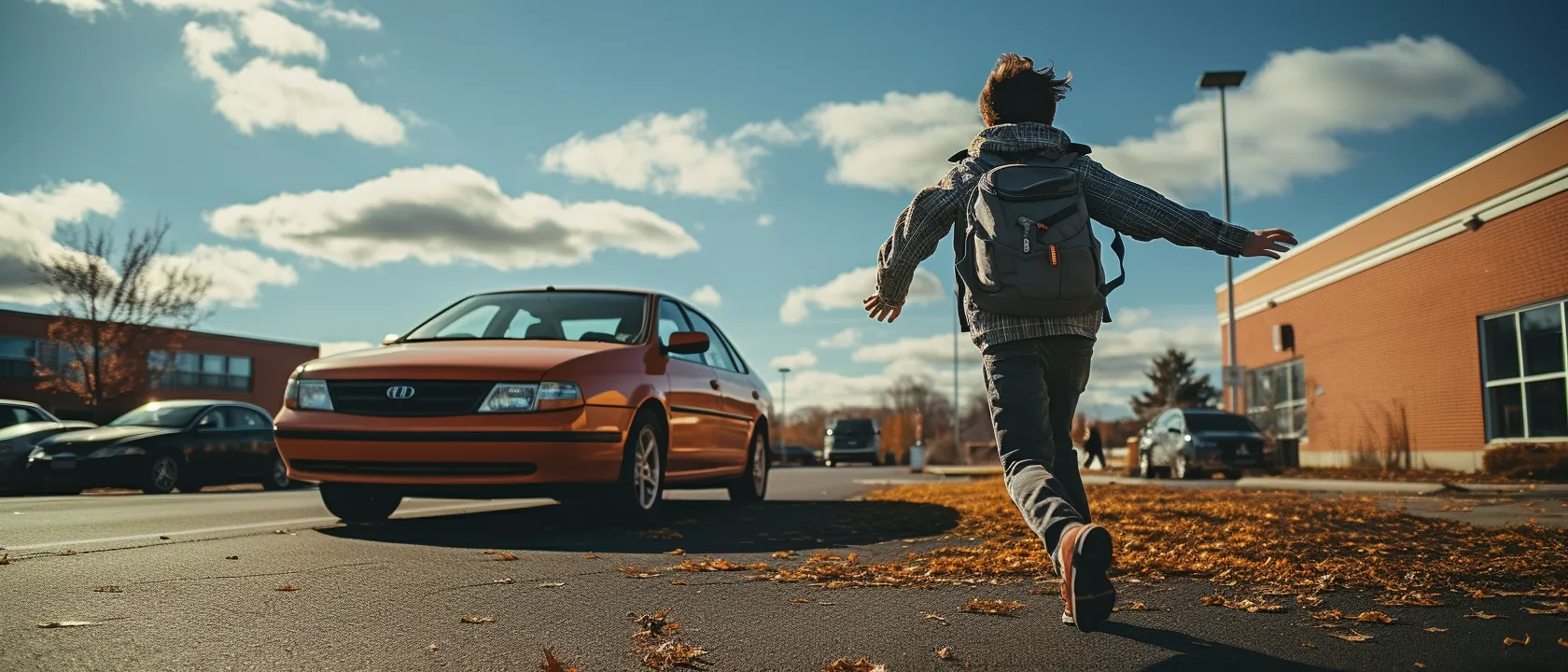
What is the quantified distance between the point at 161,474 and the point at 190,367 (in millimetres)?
43513

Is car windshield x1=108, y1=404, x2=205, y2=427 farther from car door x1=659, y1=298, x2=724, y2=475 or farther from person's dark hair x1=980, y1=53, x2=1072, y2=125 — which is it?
person's dark hair x1=980, y1=53, x2=1072, y2=125

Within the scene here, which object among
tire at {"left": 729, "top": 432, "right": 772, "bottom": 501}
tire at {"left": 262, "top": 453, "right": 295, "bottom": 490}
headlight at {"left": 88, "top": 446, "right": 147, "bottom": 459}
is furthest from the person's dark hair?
tire at {"left": 262, "top": 453, "right": 295, "bottom": 490}

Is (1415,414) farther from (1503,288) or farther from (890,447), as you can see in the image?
(890,447)

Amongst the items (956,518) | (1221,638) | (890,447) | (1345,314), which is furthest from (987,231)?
(890,447)

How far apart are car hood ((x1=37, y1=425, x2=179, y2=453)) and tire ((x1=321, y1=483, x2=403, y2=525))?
7.84 meters

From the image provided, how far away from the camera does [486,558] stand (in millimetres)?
5148

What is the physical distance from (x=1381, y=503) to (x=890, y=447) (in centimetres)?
7723

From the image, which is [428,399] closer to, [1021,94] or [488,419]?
[488,419]

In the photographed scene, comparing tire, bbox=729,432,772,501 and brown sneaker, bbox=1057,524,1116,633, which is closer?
brown sneaker, bbox=1057,524,1116,633

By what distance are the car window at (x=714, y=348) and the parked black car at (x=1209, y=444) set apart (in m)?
13.8

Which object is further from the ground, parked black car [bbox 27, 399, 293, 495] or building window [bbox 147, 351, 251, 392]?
building window [bbox 147, 351, 251, 392]

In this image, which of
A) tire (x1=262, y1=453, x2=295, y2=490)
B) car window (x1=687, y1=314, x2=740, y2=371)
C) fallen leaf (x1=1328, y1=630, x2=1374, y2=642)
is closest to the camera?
fallen leaf (x1=1328, y1=630, x2=1374, y2=642)

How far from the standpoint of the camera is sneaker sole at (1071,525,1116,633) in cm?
292

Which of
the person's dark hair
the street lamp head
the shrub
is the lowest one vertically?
the shrub
